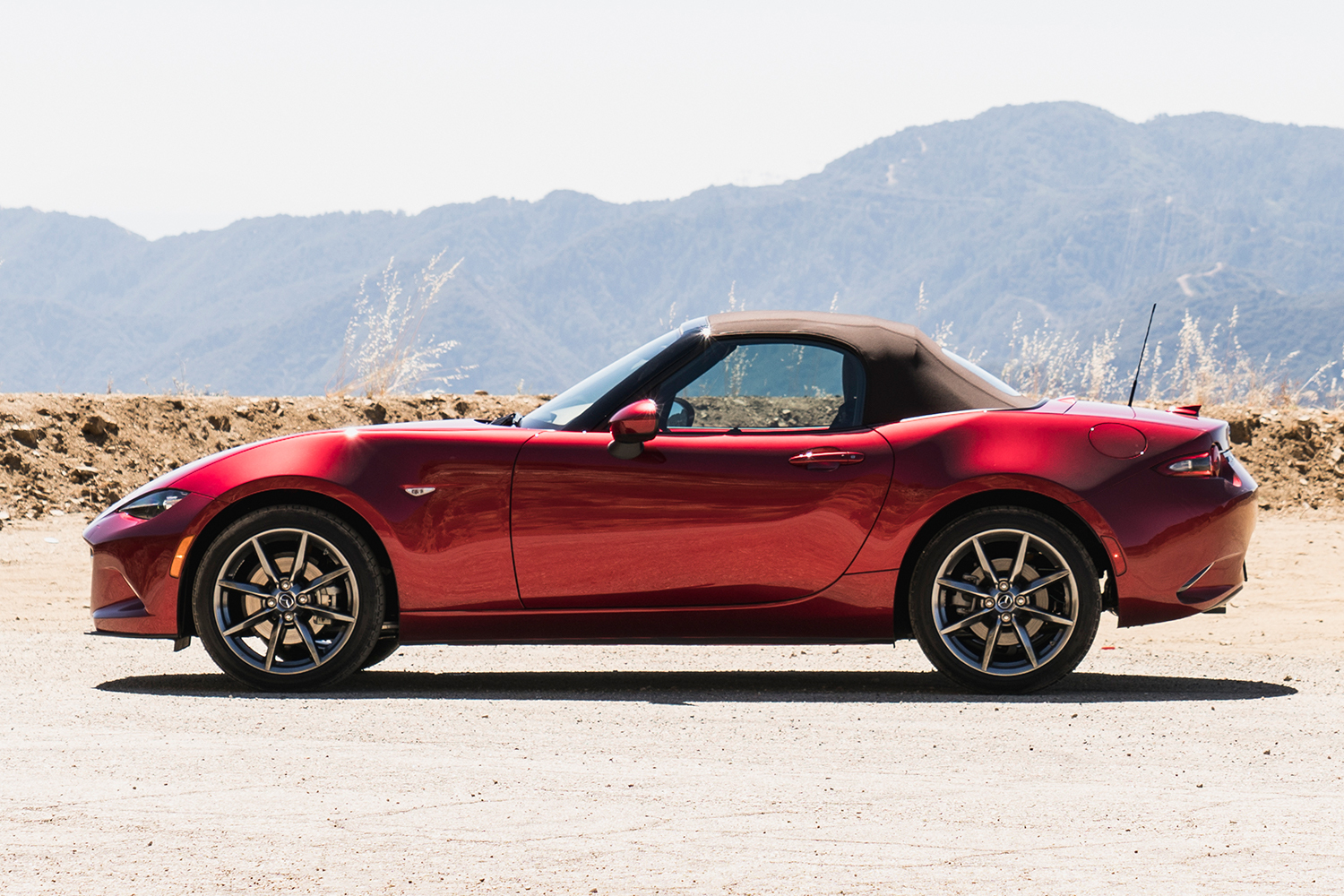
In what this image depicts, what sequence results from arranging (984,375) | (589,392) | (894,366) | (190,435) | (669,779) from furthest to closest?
(190,435) → (984,375) → (589,392) → (894,366) → (669,779)

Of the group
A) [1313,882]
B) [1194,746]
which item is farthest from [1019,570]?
[1313,882]

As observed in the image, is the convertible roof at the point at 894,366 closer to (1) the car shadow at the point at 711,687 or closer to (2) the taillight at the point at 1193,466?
(2) the taillight at the point at 1193,466

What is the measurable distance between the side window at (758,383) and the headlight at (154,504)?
2.06 metres

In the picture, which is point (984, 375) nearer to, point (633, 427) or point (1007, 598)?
point (1007, 598)

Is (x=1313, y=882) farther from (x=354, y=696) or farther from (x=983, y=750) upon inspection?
(x=354, y=696)

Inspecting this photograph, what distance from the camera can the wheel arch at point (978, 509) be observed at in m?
5.94

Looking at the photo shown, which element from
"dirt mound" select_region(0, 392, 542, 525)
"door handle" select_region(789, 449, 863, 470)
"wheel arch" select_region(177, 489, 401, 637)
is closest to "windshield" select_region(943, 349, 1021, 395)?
"door handle" select_region(789, 449, 863, 470)

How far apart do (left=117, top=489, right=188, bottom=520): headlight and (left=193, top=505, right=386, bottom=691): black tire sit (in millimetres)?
285

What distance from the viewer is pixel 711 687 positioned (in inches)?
254

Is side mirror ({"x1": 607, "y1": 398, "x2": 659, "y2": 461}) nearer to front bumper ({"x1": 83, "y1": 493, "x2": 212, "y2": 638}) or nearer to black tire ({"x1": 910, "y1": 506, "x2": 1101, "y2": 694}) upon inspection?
black tire ({"x1": 910, "y1": 506, "x2": 1101, "y2": 694})

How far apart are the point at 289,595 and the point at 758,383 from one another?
2125mm

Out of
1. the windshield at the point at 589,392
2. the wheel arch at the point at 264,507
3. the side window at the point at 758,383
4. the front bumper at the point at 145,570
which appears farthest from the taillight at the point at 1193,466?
the front bumper at the point at 145,570

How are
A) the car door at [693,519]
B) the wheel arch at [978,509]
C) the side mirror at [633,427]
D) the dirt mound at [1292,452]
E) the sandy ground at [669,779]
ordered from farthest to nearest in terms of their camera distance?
the dirt mound at [1292,452], the wheel arch at [978,509], the car door at [693,519], the side mirror at [633,427], the sandy ground at [669,779]

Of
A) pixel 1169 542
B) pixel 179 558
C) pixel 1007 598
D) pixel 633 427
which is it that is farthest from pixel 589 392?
pixel 1169 542
